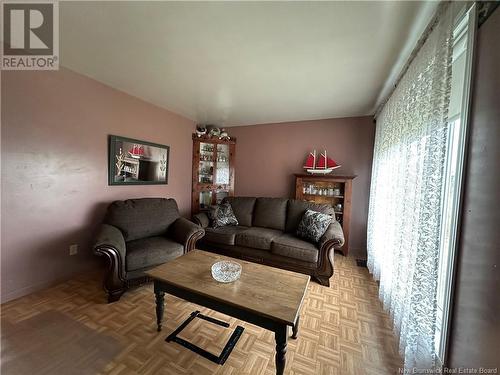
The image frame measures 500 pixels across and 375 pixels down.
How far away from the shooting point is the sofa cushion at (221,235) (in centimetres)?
279

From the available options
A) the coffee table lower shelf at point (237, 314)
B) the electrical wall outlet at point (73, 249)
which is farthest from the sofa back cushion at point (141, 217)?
the coffee table lower shelf at point (237, 314)

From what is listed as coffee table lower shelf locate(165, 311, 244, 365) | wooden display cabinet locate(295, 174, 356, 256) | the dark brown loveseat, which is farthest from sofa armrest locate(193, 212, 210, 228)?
wooden display cabinet locate(295, 174, 356, 256)

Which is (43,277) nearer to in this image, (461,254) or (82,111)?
(82,111)

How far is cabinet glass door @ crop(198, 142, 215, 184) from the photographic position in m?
3.94

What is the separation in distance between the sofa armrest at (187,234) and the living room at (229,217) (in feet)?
0.10

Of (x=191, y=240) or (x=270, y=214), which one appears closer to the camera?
(x=191, y=240)

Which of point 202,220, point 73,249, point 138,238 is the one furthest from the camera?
point 202,220

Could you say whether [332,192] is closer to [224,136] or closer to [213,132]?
[224,136]

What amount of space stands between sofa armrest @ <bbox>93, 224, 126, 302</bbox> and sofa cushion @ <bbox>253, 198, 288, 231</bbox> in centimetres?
198

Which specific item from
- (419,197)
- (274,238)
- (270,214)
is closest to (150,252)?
(274,238)

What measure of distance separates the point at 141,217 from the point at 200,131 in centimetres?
219

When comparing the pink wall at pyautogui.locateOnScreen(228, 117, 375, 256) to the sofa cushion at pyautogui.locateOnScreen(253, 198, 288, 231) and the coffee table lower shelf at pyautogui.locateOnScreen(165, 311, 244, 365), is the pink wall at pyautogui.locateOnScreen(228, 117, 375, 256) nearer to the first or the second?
the sofa cushion at pyautogui.locateOnScreen(253, 198, 288, 231)

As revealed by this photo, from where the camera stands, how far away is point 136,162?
9.35 feet

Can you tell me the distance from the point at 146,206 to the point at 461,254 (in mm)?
2955
